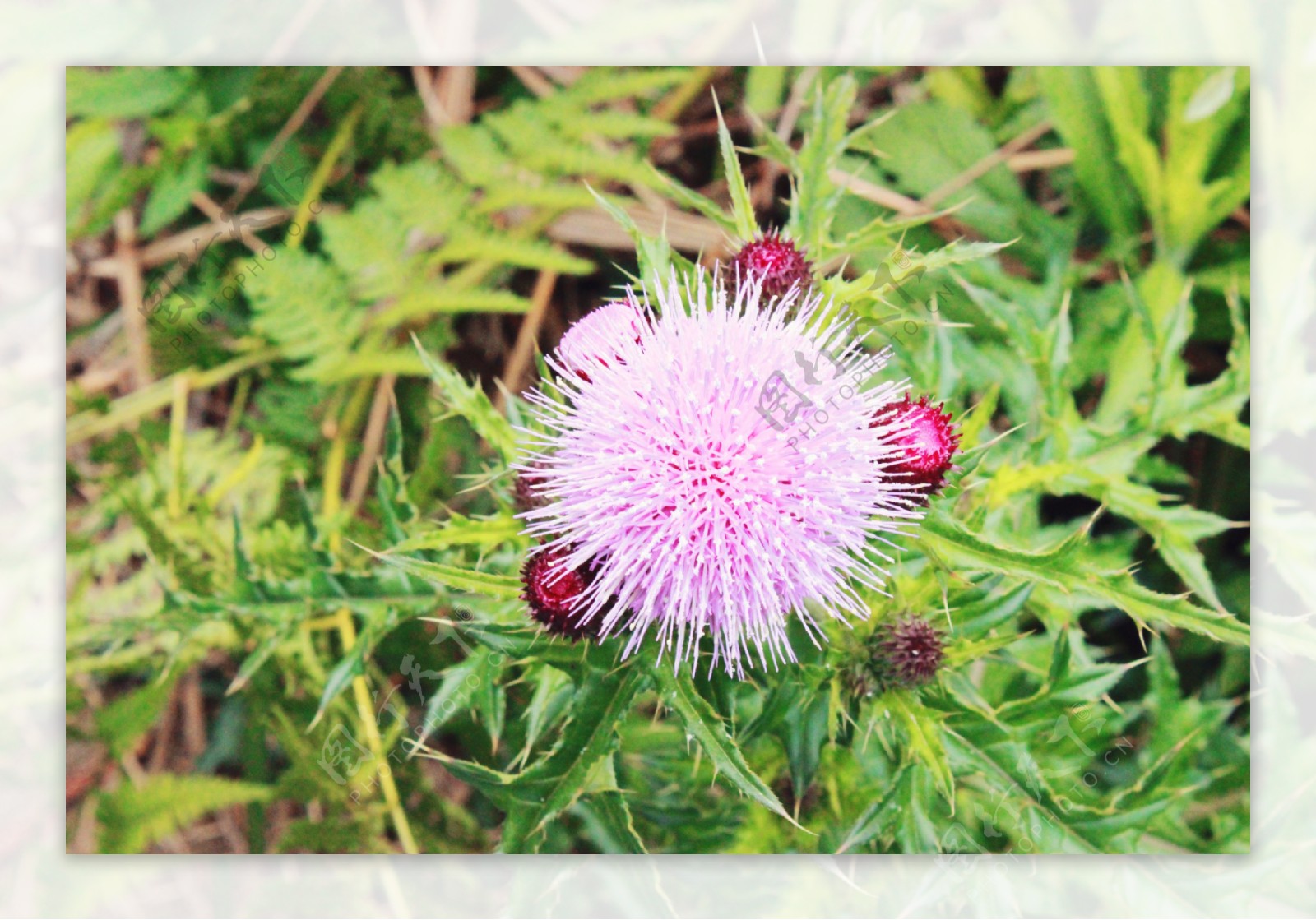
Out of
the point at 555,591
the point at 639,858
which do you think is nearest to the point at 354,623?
the point at 639,858

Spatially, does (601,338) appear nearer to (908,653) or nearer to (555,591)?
(555,591)

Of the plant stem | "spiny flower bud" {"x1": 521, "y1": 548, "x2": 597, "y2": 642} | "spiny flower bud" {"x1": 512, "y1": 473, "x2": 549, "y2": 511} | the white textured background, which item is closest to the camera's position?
"spiny flower bud" {"x1": 521, "y1": 548, "x2": 597, "y2": 642}

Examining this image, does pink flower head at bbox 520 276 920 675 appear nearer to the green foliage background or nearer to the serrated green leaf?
the serrated green leaf

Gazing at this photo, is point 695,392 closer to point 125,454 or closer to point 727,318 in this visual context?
point 727,318

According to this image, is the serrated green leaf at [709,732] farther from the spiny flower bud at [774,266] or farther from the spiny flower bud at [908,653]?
the spiny flower bud at [774,266]

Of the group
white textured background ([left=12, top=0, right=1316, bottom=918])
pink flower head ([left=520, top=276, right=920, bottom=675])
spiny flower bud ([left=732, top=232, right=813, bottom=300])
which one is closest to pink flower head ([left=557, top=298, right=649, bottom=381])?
pink flower head ([left=520, top=276, right=920, bottom=675])

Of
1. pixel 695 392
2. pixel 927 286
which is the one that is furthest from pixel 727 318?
pixel 927 286
